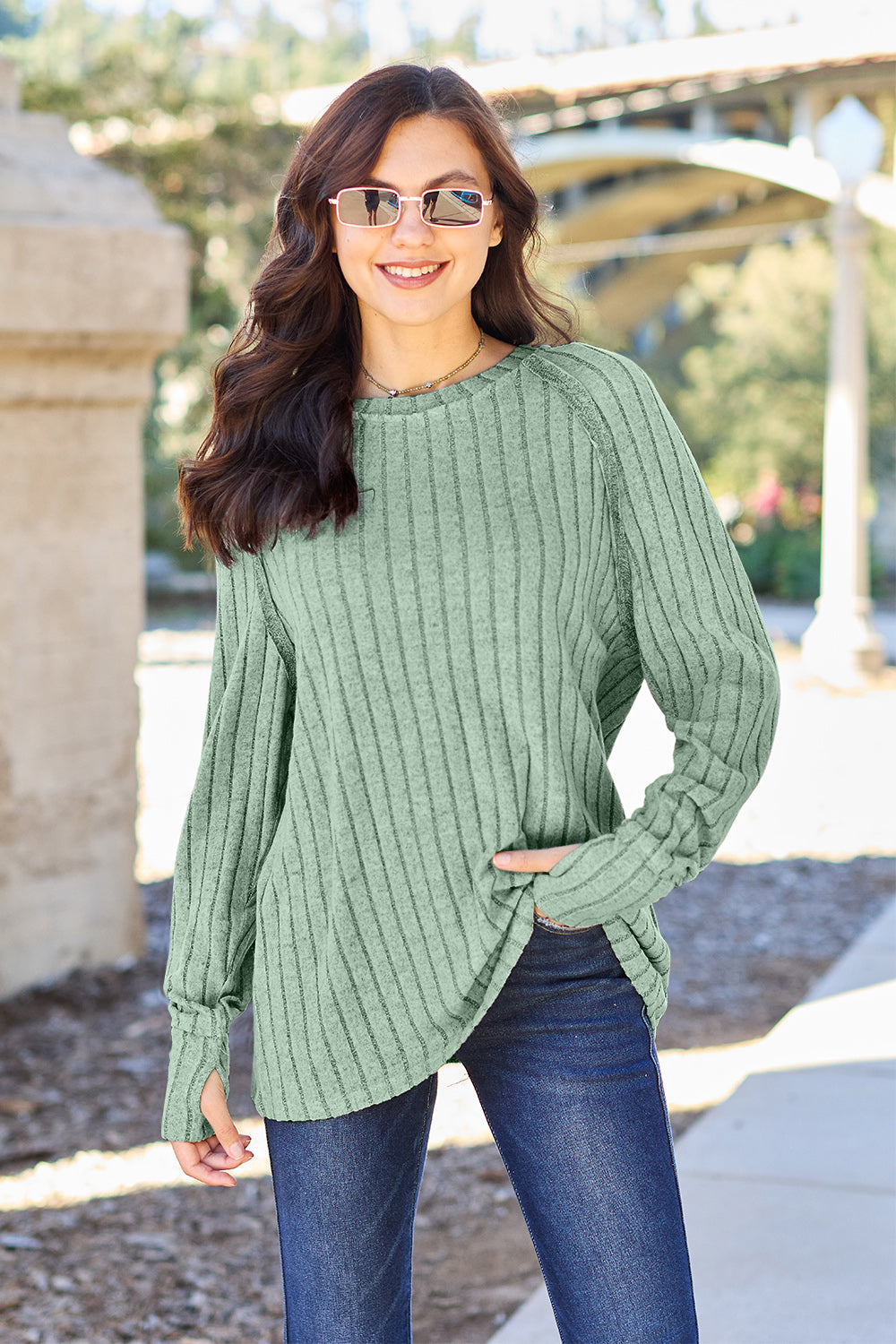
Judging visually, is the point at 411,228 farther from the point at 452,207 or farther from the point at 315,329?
the point at 315,329

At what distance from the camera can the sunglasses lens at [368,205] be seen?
177 centimetres

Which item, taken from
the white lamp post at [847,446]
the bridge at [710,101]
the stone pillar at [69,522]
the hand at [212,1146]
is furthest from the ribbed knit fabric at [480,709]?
the bridge at [710,101]

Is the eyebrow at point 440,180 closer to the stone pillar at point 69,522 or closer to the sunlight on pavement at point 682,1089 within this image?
the sunlight on pavement at point 682,1089

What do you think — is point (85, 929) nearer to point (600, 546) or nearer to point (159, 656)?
point (600, 546)

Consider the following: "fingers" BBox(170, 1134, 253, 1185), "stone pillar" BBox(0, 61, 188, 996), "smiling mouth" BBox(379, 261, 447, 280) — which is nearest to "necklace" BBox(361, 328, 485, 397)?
"smiling mouth" BBox(379, 261, 447, 280)

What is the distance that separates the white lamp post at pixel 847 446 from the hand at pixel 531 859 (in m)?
10.3

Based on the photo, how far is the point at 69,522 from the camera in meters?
4.60

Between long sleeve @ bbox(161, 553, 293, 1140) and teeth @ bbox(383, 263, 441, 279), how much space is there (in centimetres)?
37

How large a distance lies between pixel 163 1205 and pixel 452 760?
87.0 inches

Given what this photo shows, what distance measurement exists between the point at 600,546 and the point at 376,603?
0.25 m

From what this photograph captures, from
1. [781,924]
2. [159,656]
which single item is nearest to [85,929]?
[781,924]

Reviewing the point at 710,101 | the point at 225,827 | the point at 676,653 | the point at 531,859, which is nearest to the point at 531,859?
the point at 531,859

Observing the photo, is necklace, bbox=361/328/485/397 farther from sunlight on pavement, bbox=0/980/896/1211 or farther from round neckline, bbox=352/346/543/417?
sunlight on pavement, bbox=0/980/896/1211

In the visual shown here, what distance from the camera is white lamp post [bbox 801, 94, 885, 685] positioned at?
11.6 meters
